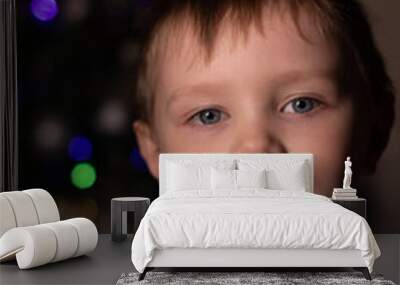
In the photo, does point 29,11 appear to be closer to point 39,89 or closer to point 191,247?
point 39,89

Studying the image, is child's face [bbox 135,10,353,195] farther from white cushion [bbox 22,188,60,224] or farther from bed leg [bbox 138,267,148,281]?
bed leg [bbox 138,267,148,281]

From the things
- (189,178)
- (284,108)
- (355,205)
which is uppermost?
(284,108)

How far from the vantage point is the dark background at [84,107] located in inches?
261

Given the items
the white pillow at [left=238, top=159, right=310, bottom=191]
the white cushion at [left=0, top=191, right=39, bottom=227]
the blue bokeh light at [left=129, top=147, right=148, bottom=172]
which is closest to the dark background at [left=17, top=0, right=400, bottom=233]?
the blue bokeh light at [left=129, top=147, right=148, bottom=172]

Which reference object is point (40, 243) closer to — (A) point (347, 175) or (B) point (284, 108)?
(B) point (284, 108)

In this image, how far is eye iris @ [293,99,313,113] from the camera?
20.8 feet

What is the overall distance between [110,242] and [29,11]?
8.63 ft

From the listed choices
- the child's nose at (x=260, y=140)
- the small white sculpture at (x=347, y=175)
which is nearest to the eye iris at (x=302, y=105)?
the child's nose at (x=260, y=140)

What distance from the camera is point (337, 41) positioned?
6.37 metres

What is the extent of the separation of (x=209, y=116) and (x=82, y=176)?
151 cm

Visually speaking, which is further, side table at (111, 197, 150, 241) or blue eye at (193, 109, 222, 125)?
blue eye at (193, 109, 222, 125)

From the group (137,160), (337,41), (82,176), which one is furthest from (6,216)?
(337,41)

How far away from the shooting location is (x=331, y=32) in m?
6.35

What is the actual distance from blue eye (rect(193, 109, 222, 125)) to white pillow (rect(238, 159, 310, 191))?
523 mm
